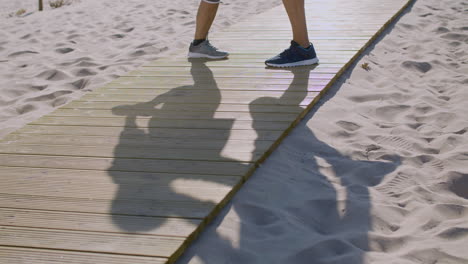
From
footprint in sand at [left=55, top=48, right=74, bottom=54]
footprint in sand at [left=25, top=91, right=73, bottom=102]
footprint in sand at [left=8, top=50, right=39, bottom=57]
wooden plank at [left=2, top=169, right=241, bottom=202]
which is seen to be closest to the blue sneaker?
footprint in sand at [left=25, top=91, right=73, bottom=102]

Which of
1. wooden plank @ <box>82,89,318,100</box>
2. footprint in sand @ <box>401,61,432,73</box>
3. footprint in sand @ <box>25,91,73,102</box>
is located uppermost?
wooden plank @ <box>82,89,318,100</box>

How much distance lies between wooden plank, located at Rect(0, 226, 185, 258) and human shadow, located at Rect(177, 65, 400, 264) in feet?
0.29

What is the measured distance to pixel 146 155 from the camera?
271cm

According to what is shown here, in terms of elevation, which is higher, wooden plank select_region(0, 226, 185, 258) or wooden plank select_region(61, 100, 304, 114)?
wooden plank select_region(0, 226, 185, 258)

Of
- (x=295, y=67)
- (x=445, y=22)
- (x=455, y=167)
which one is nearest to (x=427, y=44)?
(x=445, y=22)

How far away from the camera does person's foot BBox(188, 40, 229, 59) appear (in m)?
4.57

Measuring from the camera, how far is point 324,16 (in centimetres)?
642

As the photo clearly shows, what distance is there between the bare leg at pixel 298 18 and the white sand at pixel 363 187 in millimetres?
421

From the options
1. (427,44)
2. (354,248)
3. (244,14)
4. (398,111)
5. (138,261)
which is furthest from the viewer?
(244,14)

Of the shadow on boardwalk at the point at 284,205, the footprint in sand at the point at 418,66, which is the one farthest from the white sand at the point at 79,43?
the footprint in sand at the point at 418,66

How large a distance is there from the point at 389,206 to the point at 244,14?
5758 mm

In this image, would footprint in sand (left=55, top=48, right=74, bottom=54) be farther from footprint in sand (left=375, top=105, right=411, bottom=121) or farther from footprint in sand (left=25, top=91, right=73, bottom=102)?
footprint in sand (left=375, top=105, right=411, bottom=121)

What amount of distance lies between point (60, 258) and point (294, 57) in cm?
272

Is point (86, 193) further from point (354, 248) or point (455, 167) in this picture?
point (455, 167)
